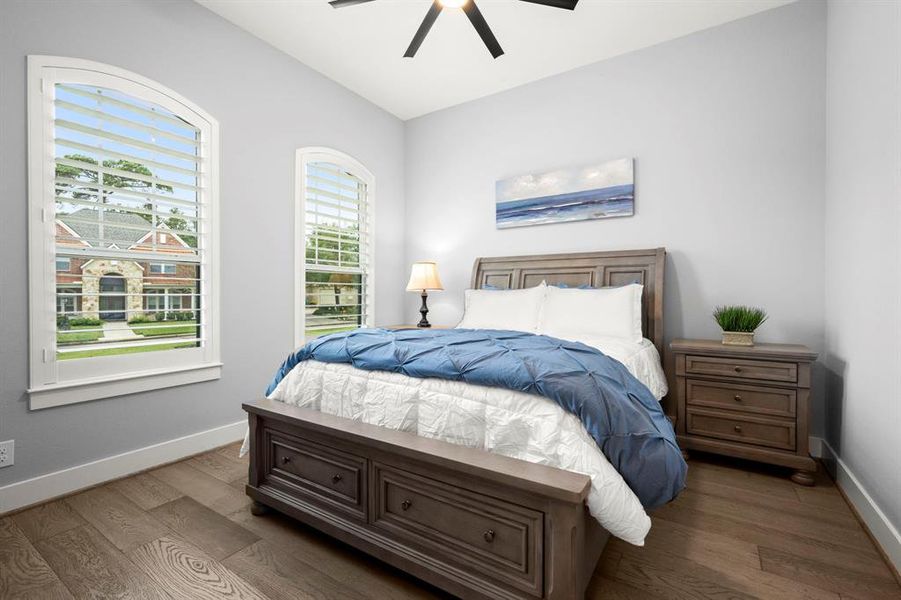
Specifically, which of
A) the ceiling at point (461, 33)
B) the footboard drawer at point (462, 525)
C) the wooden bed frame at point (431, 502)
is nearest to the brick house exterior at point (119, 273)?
the wooden bed frame at point (431, 502)

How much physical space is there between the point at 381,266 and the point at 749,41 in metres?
3.48

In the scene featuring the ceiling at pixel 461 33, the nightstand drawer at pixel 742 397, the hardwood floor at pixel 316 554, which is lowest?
the hardwood floor at pixel 316 554

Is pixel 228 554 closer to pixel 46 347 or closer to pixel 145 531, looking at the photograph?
pixel 145 531

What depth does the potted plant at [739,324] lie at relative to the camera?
2.65 meters

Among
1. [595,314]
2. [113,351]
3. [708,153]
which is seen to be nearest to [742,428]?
[595,314]

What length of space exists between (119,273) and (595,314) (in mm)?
2974

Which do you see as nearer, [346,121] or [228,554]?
[228,554]

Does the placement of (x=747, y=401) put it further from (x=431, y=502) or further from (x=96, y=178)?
(x=96, y=178)

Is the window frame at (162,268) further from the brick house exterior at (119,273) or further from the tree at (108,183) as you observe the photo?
the tree at (108,183)

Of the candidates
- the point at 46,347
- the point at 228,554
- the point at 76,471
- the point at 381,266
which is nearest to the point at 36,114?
the point at 46,347

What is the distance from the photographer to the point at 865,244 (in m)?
2.00

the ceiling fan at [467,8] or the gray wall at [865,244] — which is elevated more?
the ceiling fan at [467,8]

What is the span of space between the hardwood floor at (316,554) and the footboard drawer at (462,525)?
204 millimetres

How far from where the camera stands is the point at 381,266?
14.4ft
